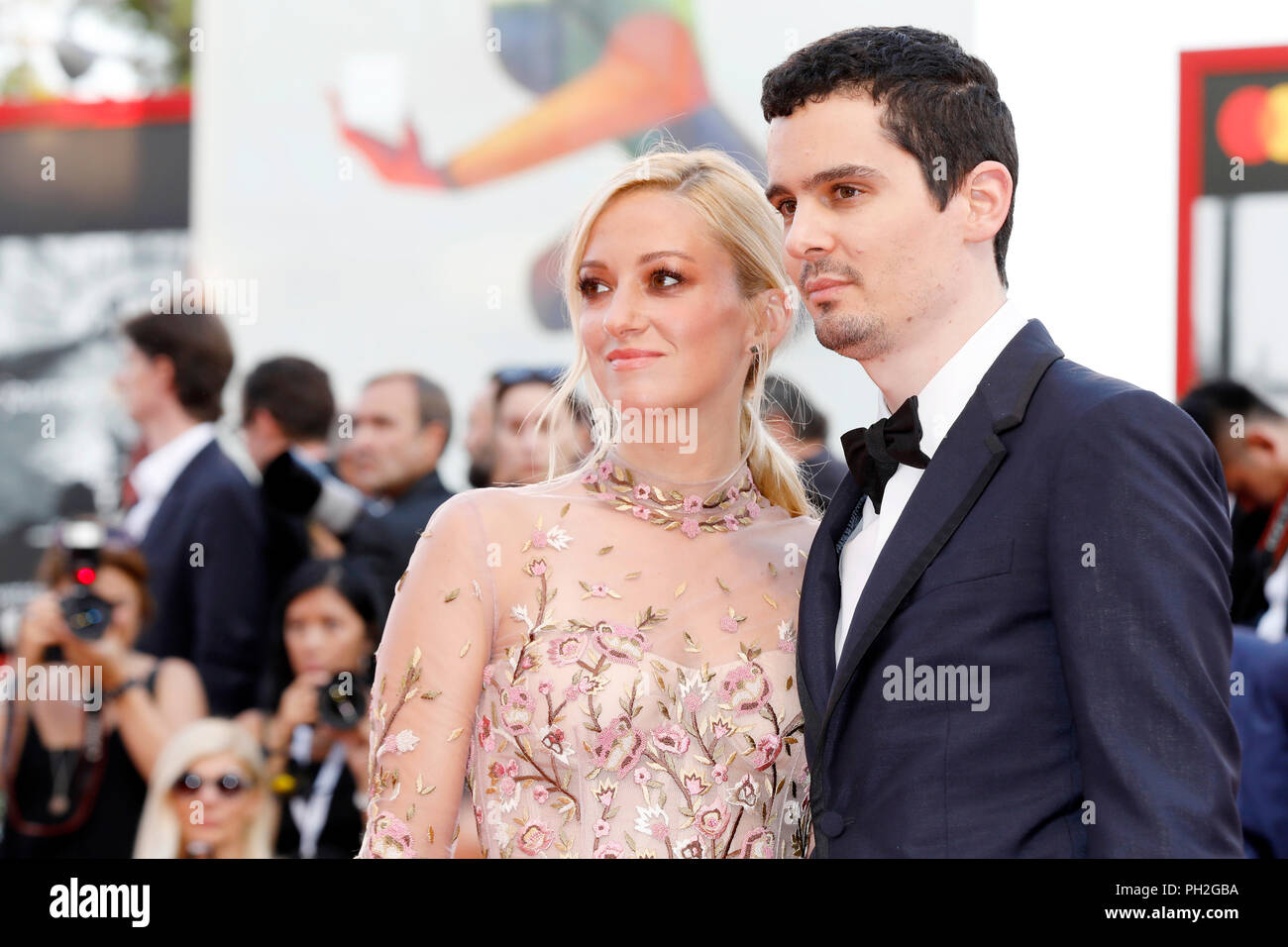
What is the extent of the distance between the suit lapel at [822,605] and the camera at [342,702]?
2206mm

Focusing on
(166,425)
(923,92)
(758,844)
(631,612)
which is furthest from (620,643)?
(166,425)

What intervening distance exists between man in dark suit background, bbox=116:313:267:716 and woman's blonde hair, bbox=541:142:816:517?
2.11m

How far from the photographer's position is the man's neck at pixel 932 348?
81.5 inches

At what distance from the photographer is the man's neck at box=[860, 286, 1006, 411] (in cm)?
207

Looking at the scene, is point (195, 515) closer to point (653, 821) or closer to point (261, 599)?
point (261, 599)

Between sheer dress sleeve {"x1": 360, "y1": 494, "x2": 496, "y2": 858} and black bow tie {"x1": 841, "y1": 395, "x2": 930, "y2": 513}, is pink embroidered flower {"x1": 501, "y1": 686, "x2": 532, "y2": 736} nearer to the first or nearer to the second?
sheer dress sleeve {"x1": 360, "y1": 494, "x2": 496, "y2": 858}

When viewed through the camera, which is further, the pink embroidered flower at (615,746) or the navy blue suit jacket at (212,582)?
the navy blue suit jacket at (212,582)

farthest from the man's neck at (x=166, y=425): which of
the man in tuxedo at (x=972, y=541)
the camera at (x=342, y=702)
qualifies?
the man in tuxedo at (x=972, y=541)

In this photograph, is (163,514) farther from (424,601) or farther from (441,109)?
(424,601)

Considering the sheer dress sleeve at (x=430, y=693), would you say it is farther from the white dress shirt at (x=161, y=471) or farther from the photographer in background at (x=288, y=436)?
the white dress shirt at (x=161, y=471)

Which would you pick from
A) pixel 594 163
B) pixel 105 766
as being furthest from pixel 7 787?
pixel 594 163

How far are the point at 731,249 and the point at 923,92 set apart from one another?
1.97 ft

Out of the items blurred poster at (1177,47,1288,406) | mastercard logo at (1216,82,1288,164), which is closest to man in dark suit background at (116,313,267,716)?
blurred poster at (1177,47,1288,406)
